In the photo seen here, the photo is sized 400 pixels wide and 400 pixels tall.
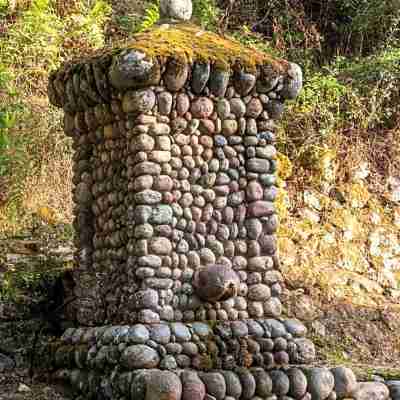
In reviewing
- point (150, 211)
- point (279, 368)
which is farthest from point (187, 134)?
point (279, 368)

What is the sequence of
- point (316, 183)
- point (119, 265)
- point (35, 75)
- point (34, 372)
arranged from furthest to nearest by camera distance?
point (35, 75), point (316, 183), point (34, 372), point (119, 265)

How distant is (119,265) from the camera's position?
7344mm

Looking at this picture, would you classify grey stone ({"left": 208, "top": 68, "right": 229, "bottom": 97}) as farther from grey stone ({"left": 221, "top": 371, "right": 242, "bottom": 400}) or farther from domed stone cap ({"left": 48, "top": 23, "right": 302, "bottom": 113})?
grey stone ({"left": 221, "top": 371, "right": 242, "bottom": 400})

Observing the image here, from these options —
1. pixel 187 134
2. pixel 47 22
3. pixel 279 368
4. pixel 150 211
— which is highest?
pixel 47 22

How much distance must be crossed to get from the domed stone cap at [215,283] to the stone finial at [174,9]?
2.38 m

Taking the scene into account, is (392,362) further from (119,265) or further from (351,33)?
(351,33)

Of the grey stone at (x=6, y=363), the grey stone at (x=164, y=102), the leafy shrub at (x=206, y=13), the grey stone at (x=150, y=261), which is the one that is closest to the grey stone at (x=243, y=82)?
the grey stone at (x=164, y=102)

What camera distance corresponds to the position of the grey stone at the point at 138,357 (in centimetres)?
664

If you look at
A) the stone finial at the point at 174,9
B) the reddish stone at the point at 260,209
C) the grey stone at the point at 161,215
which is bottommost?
the grey stone at the point at 161,215

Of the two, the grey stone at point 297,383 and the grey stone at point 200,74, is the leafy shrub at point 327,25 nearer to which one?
the grey stone at point 200,74

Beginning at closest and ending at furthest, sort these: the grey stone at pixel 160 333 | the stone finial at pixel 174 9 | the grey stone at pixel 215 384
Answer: the grey stone at pixel 215 384
the grey stone at pixel 160 333
the stone finial at pixel 174 9

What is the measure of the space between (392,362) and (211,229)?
399 centimetres

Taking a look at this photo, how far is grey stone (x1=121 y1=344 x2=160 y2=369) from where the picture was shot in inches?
262

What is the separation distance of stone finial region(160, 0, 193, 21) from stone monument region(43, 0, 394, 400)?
27 cm
